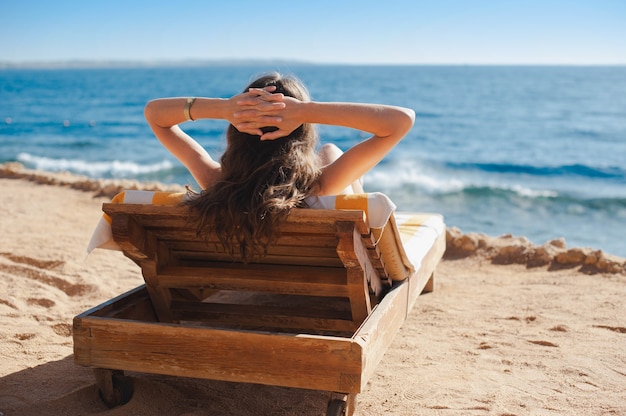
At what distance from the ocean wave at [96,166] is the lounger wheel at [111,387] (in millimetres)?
13916

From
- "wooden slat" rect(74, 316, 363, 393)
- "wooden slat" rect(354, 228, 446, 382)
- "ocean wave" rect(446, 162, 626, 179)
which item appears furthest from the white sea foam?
"wooden slat" rect(74, 316, 363, 393)

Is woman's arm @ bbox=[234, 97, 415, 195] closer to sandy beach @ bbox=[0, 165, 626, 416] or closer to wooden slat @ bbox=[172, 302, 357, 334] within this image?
wooden slat @ bbox=[172, 302, 357, 334]

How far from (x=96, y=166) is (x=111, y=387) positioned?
15913 mm

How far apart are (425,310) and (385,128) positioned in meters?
2.33

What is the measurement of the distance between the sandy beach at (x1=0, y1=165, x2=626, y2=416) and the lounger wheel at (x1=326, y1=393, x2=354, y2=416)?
43 centimetres

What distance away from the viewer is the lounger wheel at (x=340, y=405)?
273 cm

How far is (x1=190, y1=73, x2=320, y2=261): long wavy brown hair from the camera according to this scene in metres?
2.83

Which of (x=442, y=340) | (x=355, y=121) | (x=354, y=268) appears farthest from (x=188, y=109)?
(x=442, y=340)

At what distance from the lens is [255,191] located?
2867 millimetres

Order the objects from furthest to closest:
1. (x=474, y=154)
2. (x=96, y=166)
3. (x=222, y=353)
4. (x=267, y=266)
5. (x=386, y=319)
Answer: (x=474, y=154) → (x=96, y=166) → (x=267, y=266) → (x=386, y=319) → (x=222, y=353)

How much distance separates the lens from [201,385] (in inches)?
136

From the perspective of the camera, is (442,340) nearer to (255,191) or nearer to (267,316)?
(267,316)

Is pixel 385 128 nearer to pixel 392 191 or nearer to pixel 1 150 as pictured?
pixel 392 191

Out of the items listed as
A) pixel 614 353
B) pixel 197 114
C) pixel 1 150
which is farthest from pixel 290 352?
pixel 1 150
